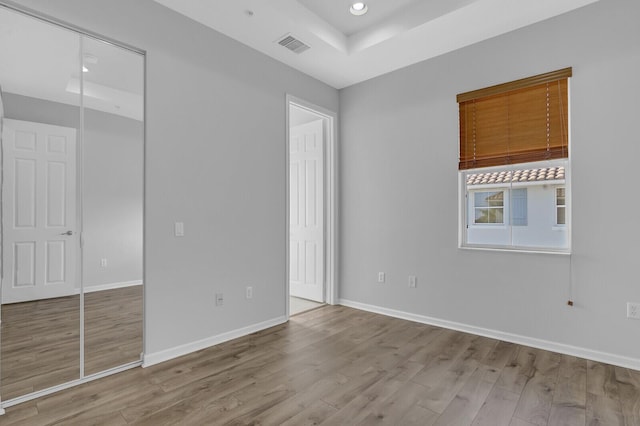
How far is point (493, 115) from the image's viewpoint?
3293 mm

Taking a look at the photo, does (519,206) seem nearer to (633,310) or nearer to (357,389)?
(633,310)

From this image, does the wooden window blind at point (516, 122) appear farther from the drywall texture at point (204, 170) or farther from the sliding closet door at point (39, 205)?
the sliding closet door at point (39, 205)

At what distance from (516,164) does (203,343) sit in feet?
11.2

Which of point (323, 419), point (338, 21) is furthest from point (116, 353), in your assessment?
point (338, 21)

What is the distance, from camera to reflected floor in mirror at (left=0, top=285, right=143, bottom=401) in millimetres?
2125

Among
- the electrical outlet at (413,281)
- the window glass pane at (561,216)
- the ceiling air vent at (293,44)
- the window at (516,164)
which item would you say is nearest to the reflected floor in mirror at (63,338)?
the ceiling air vent at (293,44)

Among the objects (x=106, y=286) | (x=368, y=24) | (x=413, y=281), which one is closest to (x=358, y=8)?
(x=368, y=24)

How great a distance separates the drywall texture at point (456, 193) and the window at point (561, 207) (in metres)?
0.13

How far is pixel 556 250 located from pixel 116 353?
3.81m

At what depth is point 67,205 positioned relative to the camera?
2.37m

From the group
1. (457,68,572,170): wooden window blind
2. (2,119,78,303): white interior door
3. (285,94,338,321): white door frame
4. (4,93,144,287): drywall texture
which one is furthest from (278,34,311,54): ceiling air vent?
(2,119,78,303): white interior door

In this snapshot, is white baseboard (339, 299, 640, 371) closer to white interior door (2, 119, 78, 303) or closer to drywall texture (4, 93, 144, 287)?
drywall texture (4, 93, 144, 287)

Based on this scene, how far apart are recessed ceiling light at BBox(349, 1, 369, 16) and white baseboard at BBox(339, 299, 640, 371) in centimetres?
323

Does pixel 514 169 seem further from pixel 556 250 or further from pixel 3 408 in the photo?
pixel 3 408
